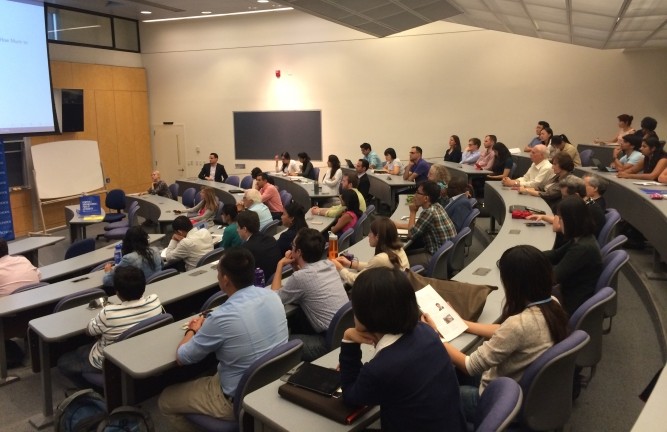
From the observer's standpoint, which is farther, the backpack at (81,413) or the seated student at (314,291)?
the seated student at (314,291)

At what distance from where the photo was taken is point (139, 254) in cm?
493

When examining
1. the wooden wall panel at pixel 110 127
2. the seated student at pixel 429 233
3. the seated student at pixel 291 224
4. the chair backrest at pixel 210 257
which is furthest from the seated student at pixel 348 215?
the wooden wall panel at pixel 110 127

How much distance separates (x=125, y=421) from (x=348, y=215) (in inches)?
151

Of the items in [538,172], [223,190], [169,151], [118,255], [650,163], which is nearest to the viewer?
[118,255]

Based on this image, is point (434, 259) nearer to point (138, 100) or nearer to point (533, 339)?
point (533, 339)

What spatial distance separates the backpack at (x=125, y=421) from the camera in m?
2.94

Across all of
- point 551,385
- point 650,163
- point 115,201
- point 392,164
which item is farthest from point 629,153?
point 115,201

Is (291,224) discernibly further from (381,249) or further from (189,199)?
(189,199)

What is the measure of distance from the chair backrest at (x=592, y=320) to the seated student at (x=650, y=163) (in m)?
4.54

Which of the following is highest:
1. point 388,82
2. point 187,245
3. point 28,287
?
point 388,82

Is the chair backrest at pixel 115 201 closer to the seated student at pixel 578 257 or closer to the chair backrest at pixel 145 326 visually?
the chair backrest at pixel 145 326

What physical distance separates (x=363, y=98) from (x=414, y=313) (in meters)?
11.4

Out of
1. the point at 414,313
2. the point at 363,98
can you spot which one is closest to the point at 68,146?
the point at 363,98

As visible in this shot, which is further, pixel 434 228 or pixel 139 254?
pixel 434 228
